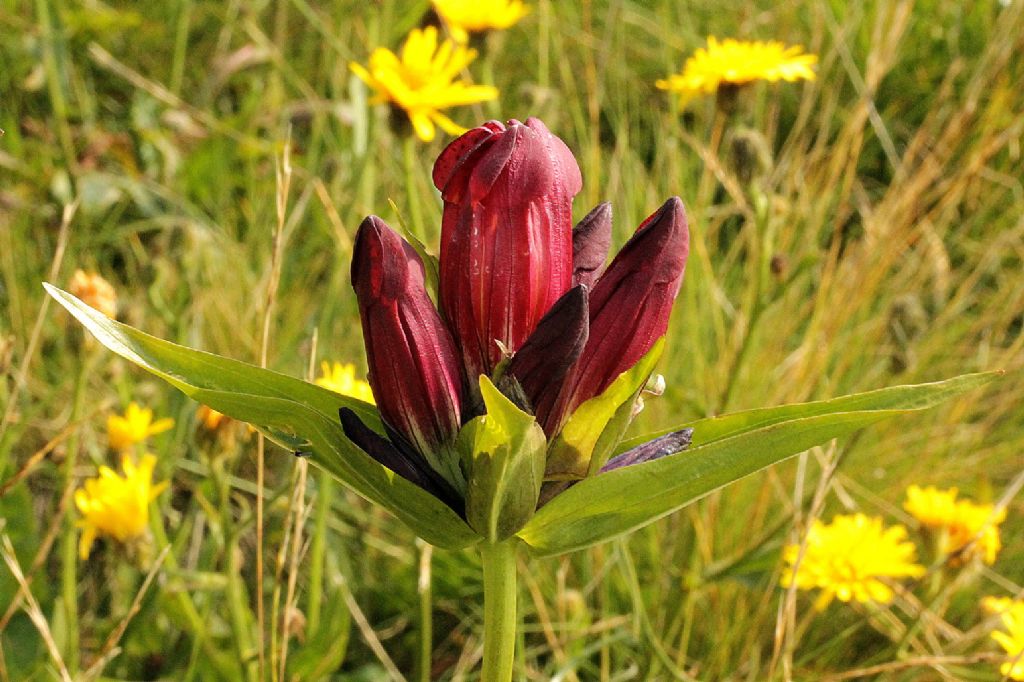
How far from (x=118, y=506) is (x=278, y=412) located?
69 cm

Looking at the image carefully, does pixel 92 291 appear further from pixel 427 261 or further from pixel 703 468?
pixel 703 468

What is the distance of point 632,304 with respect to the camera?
2.18 ft

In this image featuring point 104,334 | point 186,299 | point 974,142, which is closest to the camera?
point 104,334

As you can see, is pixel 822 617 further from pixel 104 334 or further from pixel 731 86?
pixel 104 334

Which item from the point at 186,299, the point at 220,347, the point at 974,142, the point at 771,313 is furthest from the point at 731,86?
the point at 974,142

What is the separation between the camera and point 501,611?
709 millimetres

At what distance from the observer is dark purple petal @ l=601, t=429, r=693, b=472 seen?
69 cm

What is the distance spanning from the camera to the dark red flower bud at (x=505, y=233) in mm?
646

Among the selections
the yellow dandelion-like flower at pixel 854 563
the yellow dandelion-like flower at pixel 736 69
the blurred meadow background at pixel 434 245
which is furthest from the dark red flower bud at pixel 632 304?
the yellow dandelion-like flower at pixel 736 69

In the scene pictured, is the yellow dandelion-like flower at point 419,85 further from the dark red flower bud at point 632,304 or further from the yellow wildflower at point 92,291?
the dark red flower bud at point 632,304

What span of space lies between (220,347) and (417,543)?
87 cm

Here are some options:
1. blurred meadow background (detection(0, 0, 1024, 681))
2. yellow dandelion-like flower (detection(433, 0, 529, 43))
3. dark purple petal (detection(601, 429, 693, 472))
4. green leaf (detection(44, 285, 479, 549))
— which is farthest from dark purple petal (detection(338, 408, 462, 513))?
yellow dandelion-like flower (detection(433, 0, 529, 43))

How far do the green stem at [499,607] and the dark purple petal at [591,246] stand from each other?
170 millimetres

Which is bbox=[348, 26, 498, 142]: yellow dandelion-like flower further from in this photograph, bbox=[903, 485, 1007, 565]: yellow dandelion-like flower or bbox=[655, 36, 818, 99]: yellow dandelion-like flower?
bbox=[903, 485, 1007, 565]: yellow dandelion-like flower
